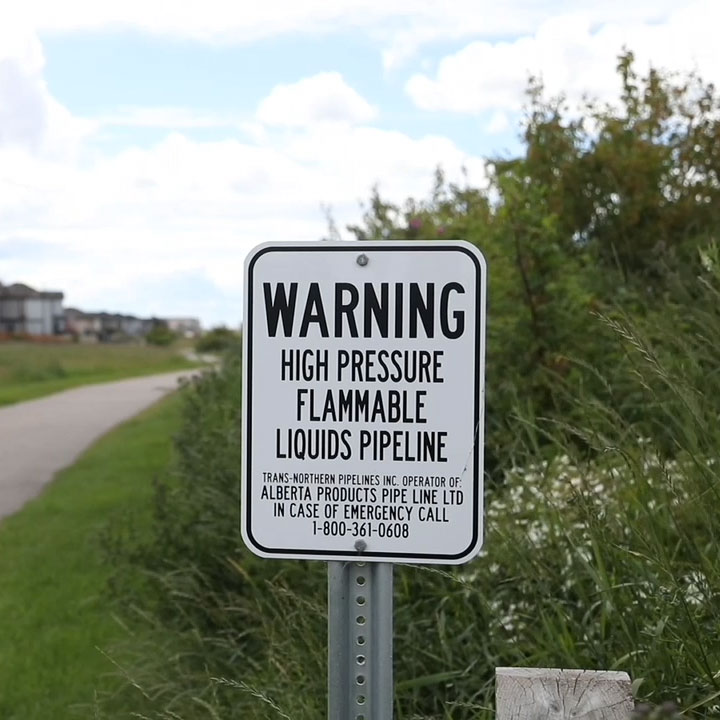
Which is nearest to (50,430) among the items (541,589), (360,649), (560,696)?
(541,589)

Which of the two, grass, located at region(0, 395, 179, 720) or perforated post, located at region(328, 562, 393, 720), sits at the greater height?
perforated post, located at region(328, 562, 393, 720)

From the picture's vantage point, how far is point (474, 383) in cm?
223

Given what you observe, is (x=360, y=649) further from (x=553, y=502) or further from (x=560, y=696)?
(x=553, y=502)

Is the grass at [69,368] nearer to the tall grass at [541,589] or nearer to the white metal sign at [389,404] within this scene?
the tall grass at [541,589]

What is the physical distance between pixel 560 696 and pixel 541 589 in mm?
1575

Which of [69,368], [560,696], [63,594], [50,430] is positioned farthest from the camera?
[69,368]

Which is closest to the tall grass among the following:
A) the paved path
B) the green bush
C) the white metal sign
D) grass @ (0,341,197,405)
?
the green bush

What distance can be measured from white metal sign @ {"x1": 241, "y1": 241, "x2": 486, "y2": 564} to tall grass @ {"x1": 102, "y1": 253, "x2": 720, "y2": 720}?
0.38 m

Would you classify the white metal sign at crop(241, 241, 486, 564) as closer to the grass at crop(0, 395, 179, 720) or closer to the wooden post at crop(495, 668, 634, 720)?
the wooden post at crop(495, 668, 634, 720)

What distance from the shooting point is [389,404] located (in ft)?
7.36

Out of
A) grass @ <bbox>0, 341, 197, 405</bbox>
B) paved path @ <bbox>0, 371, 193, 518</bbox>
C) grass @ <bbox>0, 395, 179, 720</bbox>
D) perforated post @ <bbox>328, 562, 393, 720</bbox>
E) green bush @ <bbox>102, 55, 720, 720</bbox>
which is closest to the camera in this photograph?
perforated post @ <bbox>328, 562, 393, 720</bbox>

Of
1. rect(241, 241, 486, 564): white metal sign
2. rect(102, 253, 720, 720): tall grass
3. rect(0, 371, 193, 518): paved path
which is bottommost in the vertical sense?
rect(0, 371, 193, 518): paved path

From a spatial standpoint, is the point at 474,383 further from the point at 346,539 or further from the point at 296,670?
the point at 296,670

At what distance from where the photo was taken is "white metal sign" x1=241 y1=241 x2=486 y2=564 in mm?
2227
